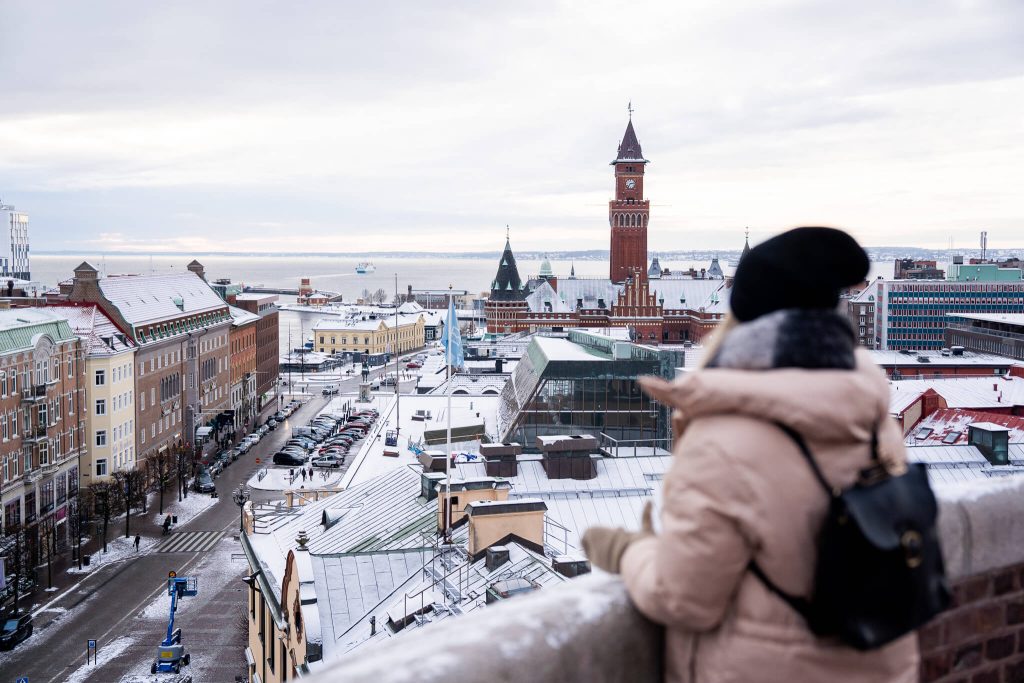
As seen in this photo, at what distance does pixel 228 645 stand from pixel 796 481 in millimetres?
31407

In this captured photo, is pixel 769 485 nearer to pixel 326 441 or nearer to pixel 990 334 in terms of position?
pixel 326 441

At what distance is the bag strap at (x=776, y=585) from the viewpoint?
2918 mm

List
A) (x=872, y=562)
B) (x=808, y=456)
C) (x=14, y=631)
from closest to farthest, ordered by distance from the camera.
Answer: (x=872, y=562) < (x=808, y=456) < (x=14, y=631)

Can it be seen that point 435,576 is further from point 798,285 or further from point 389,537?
point 798,285

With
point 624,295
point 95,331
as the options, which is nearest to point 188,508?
point 95,331

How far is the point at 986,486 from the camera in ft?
14.3

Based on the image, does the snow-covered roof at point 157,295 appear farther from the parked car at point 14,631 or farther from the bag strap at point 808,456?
the bag strap at point 808,456

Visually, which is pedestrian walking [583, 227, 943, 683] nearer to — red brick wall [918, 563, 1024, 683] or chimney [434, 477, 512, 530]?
red brick wall [918, 563, 1024, 683]

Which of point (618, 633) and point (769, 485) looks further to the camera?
point (618, 633)

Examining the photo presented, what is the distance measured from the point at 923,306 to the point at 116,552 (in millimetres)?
93066

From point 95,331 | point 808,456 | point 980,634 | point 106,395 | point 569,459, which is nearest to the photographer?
point 808,456

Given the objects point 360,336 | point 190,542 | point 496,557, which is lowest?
point 190,542

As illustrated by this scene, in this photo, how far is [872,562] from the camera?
2.82 metres

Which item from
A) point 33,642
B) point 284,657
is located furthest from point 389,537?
point 33,642
